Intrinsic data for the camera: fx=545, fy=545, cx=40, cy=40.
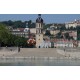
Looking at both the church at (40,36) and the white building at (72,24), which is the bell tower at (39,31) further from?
the white building at (72,24)

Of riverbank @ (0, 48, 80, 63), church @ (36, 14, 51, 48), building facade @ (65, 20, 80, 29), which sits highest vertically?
building facade @ (65, 20, 80, 29)

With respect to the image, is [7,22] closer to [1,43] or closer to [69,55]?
[1,43]

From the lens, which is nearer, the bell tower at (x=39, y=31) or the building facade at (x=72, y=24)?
the bell tower at (x=39, y=31)

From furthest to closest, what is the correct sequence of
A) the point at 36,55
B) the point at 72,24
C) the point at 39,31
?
1. the point at 72,24
2. the point at 39,31
3. the point at 36,55

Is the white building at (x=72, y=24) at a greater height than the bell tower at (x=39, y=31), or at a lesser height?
greater

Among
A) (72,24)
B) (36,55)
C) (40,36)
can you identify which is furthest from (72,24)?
(36,55)

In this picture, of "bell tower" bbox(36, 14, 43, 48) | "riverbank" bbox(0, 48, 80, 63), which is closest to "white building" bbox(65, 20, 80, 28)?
"bell tower" bbox(36, 14, 43, 48)

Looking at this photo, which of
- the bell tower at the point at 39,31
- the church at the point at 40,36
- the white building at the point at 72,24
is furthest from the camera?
the white building at the point at 72,24

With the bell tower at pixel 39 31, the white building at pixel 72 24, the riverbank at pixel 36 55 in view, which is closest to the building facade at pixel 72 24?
the white building at pixel 72 24

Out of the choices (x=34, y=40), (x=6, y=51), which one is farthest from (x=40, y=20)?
(x=6, y=51)

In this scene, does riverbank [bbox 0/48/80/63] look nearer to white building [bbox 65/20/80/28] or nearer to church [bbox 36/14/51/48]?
church [bbox 36/14/51/48]

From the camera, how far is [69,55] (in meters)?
24.7

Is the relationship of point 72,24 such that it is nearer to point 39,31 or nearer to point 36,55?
point 39,31

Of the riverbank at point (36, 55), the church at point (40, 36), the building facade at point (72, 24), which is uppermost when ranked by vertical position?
the building facade at point (72, 24)
